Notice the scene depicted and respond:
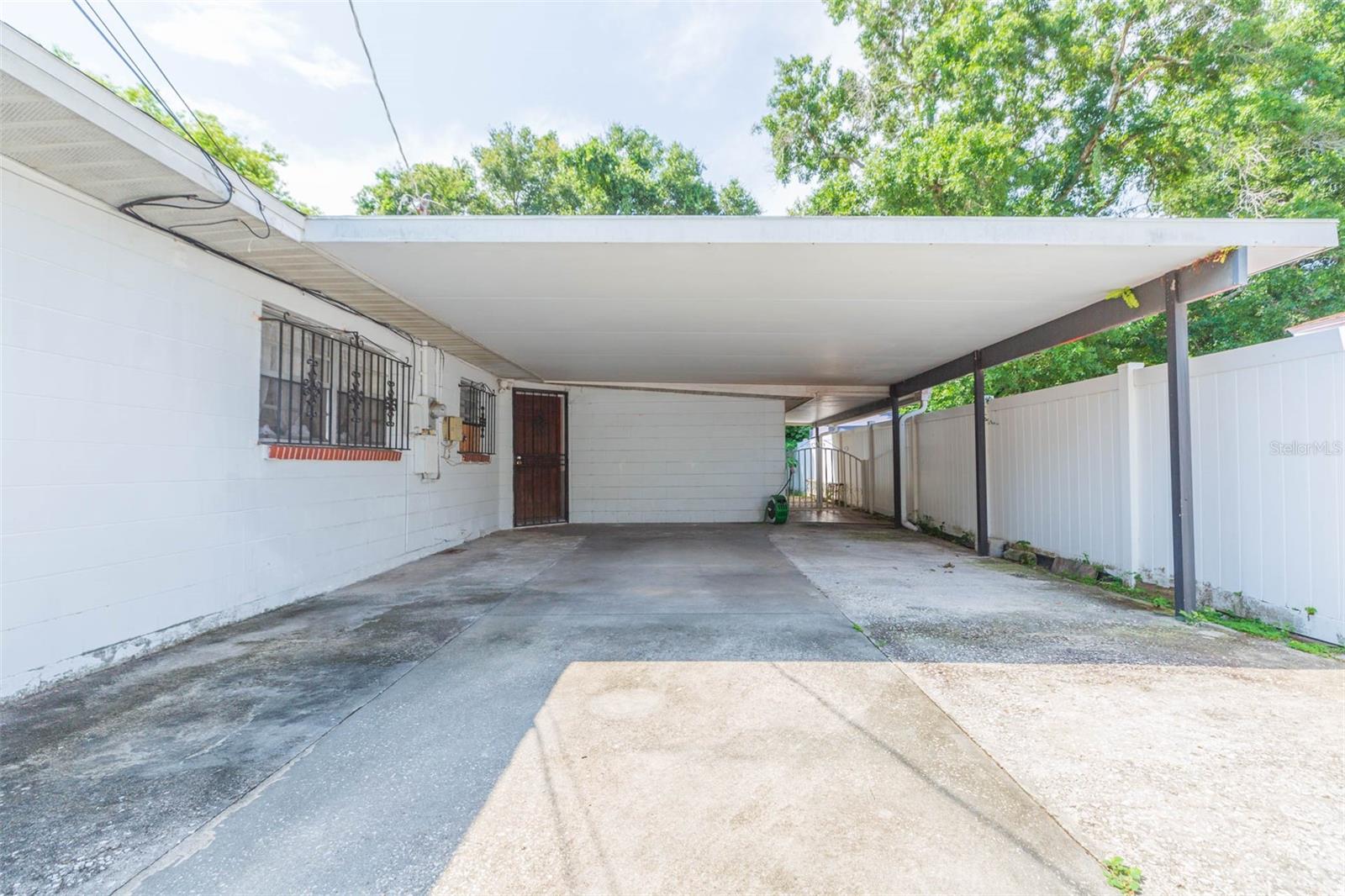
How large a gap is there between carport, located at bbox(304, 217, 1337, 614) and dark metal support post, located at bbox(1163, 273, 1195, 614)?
1cm

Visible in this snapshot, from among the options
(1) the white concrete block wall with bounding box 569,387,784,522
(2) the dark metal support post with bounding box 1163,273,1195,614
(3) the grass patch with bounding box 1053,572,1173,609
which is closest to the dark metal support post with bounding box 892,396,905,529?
(1) the white concrete block wall with bounding box 569,387,784,522

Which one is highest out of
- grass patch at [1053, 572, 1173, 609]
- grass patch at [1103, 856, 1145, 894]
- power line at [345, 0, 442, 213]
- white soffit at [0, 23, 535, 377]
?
power line at [345, 0, 442, 213]

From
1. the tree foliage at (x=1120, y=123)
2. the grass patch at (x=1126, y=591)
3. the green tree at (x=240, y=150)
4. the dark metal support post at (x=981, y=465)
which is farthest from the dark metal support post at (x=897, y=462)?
A: the green tree at (x=240, y=150)

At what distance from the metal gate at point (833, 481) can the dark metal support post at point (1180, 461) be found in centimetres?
827

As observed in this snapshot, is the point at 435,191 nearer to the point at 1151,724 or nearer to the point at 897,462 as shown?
the point at 897,462

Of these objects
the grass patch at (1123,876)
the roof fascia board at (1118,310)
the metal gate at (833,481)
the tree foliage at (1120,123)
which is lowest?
the grass patch at (1123,876)

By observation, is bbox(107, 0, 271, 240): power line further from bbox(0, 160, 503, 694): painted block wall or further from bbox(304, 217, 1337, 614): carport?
bbox(0, 160, 503, 694): painted block wall

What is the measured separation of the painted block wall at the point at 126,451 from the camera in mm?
2627

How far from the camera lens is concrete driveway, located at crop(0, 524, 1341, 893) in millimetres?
1537

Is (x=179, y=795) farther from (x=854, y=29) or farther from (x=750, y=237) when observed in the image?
(x=854, y=29)

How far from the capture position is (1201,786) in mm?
1862

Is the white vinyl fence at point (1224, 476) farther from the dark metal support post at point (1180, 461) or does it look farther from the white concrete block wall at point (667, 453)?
the white concrete block wall at point (667, 453)

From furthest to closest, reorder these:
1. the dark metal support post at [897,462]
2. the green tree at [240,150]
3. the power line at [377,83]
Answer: the green tree at [240,150], the dark metal support post at [897,462], the power line at [377,83]

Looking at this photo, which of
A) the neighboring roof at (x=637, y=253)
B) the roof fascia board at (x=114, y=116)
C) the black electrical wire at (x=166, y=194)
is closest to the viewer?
the roof fascia board at (x=114, y=116)
